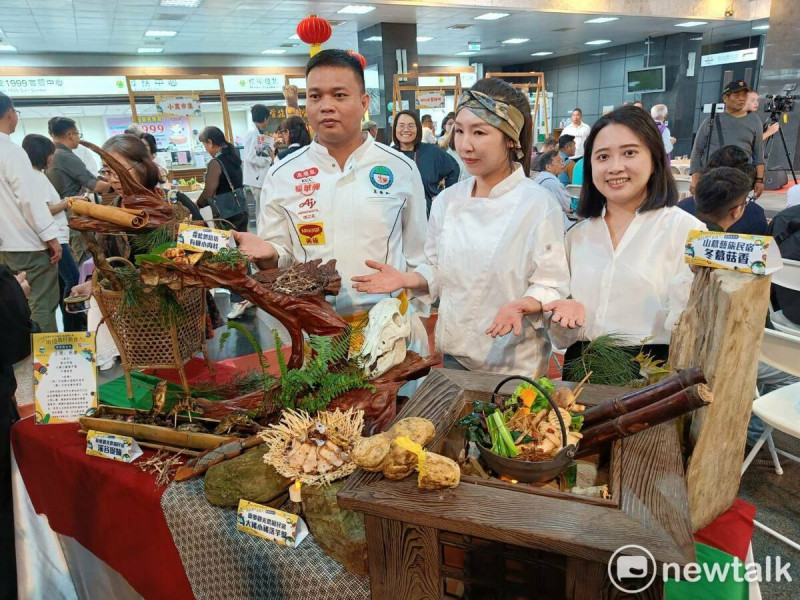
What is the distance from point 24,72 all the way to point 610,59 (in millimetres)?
13771

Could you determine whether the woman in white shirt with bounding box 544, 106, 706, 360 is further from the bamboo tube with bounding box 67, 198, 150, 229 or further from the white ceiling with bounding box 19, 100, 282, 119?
the white ceiling with bounding box 19, 100, 282, 119

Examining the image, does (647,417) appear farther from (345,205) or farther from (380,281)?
(345,205)

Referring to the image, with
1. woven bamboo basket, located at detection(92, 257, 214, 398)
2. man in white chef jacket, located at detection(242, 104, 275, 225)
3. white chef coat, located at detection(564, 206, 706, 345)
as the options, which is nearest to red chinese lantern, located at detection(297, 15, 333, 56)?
woven bamboo basket, located at detection(92, 257, 214, 398)

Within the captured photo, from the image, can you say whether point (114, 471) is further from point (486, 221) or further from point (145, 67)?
point (145, 67)

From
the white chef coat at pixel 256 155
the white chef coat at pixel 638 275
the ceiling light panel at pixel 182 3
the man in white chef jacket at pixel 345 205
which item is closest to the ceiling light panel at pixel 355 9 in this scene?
the ceiling light panel at pixel 182 3

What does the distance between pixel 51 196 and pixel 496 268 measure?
3.84 metres

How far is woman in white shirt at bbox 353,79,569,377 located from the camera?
149 centimetres

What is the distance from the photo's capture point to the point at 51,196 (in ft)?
13.3

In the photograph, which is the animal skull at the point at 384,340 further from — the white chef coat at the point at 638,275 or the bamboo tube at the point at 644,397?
the bamboo tube at the point at 644,397

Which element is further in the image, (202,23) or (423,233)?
(202,23)

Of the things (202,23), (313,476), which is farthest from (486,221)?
(202,23)

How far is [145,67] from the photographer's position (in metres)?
11.9

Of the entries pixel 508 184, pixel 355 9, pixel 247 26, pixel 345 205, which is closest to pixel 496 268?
pixel 508 184

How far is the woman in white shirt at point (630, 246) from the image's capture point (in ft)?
4.71
